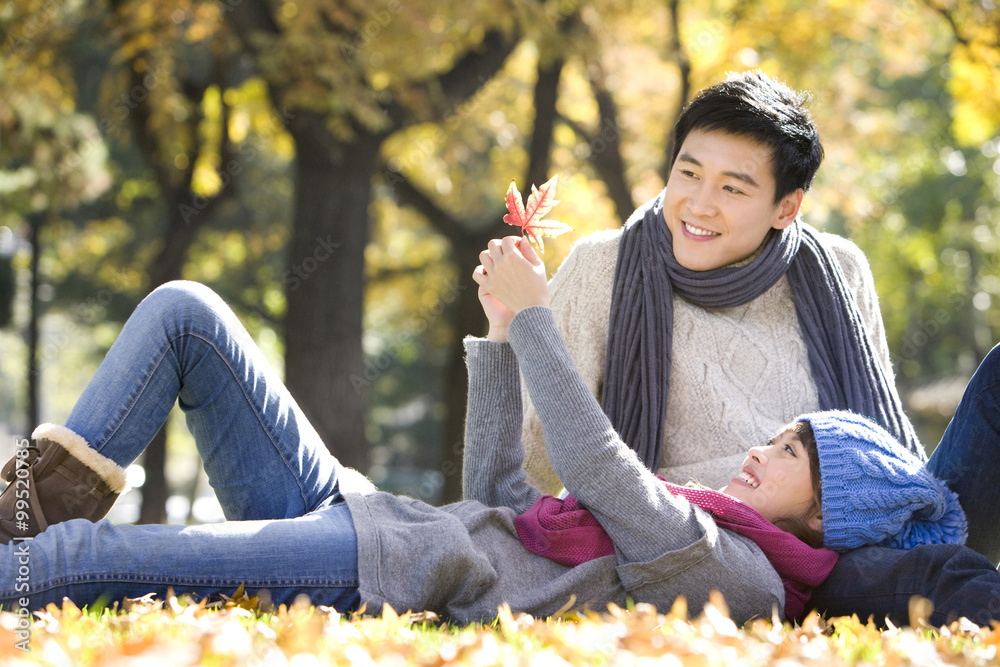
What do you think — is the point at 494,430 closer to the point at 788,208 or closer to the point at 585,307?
the point at 585,307

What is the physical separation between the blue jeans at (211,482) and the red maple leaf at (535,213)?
90 cm

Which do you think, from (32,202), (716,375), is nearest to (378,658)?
(716,375)

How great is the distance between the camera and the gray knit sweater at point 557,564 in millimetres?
2422

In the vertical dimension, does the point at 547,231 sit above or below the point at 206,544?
above

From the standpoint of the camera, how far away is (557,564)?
2.63 meters

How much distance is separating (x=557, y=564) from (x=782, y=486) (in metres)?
0.66

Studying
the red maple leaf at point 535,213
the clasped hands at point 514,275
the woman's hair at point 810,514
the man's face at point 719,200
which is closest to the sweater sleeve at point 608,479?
the clasped hands at point 514,275

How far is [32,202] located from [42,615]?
12.3 meters

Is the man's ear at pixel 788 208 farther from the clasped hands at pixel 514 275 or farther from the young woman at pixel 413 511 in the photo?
the clasped hands at pixel 514 275

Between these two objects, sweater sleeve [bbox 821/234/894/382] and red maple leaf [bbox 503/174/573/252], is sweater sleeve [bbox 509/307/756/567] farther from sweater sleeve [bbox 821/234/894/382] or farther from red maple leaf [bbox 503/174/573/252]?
sweater sleeve [bbox 821/234/894/382]

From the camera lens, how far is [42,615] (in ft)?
6.47

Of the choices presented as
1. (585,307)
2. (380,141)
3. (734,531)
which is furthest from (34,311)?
(734,531)

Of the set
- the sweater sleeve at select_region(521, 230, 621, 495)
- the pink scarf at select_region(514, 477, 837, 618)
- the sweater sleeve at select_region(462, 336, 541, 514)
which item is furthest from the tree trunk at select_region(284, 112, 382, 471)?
the pink scarf at select_region(514, 477, 837, 618)

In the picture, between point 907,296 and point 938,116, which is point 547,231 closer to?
point 938,116
